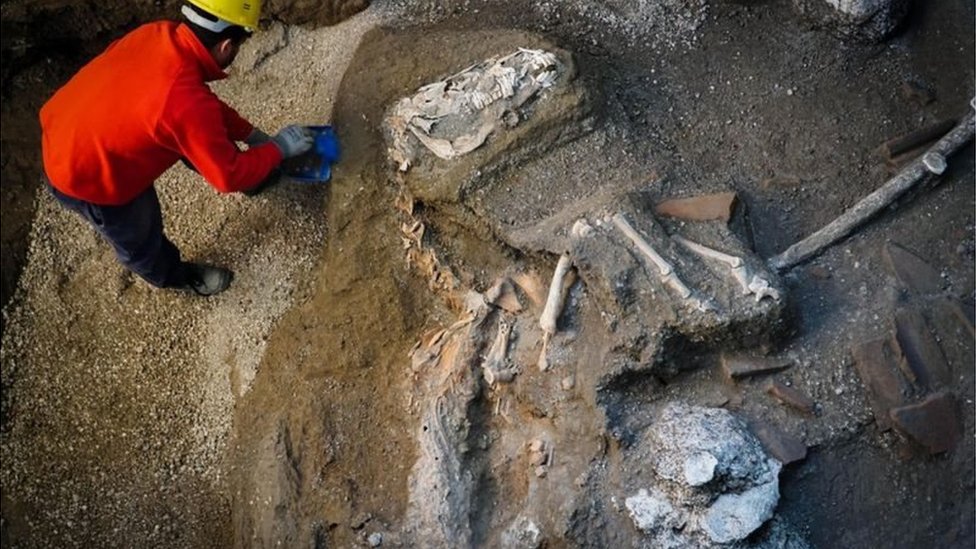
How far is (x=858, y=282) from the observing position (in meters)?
3.45

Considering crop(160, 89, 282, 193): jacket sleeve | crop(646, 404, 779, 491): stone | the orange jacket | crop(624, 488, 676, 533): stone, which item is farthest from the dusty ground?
the orange jacket

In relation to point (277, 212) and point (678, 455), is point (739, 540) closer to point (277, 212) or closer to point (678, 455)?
point (678, 455)

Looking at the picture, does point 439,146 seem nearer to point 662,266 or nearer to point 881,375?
point 662,266

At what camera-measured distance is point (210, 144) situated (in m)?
3.59

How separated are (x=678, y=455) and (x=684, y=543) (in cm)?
24

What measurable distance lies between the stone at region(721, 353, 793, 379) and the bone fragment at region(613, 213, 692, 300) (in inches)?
9.0

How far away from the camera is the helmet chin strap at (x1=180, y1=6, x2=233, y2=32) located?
12.0ft

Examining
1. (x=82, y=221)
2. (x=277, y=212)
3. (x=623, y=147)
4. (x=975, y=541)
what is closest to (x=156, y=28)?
(x=277, y=212)

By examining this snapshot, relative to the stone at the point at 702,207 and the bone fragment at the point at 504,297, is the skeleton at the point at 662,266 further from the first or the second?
the bone fragment at the point at 504,297

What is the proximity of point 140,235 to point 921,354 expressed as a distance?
8.79 feet

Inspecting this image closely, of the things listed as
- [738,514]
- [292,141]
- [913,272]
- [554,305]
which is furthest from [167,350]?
[913,272]

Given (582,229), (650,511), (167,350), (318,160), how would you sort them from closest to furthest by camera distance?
(650,511)
(582,229)
(318,160)
(167,350)

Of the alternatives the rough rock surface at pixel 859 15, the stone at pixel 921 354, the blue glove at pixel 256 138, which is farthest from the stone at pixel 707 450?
the blue glove at pixel 256 138

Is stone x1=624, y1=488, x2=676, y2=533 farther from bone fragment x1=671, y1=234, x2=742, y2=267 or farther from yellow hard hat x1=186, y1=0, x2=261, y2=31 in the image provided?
yellow hard hat x1=186, y1=0, x2=261, y2=31
